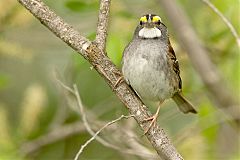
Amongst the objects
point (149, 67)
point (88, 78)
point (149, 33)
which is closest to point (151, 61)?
point (149, 67)

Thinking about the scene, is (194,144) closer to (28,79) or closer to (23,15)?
(23,15)

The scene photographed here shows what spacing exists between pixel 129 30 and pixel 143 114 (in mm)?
1817

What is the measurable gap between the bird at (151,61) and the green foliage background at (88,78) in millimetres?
165

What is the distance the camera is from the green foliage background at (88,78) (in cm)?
455

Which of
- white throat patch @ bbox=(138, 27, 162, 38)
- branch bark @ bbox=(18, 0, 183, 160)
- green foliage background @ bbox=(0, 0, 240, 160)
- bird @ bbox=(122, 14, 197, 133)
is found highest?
green foliage background @ bbox=(0, 0, 240, 160)

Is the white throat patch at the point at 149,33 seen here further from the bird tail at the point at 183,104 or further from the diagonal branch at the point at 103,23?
the diagonal branch at the point at 103,23

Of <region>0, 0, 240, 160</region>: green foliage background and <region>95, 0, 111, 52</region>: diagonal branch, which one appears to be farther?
<region>0, 0, 240, 160</region>: green foliage background

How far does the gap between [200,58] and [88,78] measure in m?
1.44

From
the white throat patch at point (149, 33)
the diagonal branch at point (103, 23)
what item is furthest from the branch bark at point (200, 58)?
the diagonal branch at point (103, 23)

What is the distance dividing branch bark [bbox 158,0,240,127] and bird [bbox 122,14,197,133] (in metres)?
0.79

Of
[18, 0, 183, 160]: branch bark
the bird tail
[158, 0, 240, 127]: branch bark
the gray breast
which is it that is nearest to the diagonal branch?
[18, 0, 183, 160]: branch bark

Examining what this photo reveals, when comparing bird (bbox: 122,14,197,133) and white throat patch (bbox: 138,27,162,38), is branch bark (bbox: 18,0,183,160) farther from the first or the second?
white throat patch (bbox: 138,27,162,38)

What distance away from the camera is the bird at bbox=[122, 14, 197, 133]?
3916mm

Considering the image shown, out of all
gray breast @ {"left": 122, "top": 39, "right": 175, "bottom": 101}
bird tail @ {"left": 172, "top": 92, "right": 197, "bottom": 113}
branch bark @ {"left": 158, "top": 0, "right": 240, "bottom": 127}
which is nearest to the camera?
gray breast @ {"left": 122, "top": 39, "right": 175, "bottom": 101}
